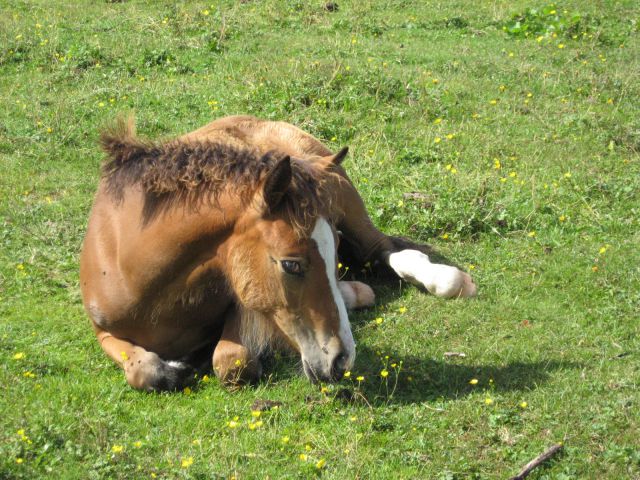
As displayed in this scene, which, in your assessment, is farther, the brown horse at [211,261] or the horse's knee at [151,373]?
the horse's knee at [151,373]

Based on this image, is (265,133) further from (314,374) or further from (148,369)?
(314,374)

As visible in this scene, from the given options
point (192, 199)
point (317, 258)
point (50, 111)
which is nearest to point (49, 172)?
point (50, 111)

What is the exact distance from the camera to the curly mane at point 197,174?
5.15m

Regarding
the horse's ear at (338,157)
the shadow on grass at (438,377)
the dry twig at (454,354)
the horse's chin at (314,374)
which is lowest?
the dry twig at (454,354)

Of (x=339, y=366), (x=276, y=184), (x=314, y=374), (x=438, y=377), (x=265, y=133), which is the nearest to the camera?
(x=276, y=184)

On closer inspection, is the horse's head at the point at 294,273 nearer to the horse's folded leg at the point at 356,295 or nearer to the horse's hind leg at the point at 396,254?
the horse's folded leg at the point at 356,295

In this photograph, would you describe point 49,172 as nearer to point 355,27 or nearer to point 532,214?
point 532,214

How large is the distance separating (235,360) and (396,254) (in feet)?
7.09

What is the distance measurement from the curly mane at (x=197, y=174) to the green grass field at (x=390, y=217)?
4.01ft

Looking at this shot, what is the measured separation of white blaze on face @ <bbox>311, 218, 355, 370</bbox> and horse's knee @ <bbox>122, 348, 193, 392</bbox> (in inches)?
48.2

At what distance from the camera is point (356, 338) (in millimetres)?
6336

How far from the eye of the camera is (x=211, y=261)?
17.6ft

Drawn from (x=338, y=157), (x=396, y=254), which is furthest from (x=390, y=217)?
(x=338, y=157)

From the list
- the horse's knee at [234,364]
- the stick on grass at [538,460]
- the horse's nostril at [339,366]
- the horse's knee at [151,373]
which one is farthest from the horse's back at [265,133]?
the stick on grass at [538,460]
